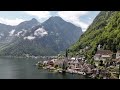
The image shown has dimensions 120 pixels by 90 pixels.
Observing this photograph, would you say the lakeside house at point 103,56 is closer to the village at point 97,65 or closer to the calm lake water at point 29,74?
the village at point 97,65

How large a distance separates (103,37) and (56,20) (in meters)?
115

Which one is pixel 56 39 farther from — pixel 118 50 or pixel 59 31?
pixel 118 50

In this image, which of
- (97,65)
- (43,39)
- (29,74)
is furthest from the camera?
(43,39)

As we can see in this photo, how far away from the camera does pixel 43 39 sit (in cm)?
10669

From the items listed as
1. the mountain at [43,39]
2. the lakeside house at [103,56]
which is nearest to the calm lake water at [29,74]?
the lakeside house at [103,56]

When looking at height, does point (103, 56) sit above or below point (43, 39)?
below

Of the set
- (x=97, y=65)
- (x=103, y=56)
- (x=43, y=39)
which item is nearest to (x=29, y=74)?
(x=97, y=65)

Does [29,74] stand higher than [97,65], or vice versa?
[97,65]

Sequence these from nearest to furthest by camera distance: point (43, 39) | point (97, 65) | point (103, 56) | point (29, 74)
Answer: point (29, 74)
point (97, 65)
point (103, 56)
point (43, 39)

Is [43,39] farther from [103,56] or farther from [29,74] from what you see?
[29,74]

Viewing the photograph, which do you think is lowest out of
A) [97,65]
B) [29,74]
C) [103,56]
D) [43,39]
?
[29,74]

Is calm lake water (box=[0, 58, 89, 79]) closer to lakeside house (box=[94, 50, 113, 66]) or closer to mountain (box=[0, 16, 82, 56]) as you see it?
lakeside house (box=[94, 50, 113, 66])

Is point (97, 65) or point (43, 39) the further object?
point (43, 39)
